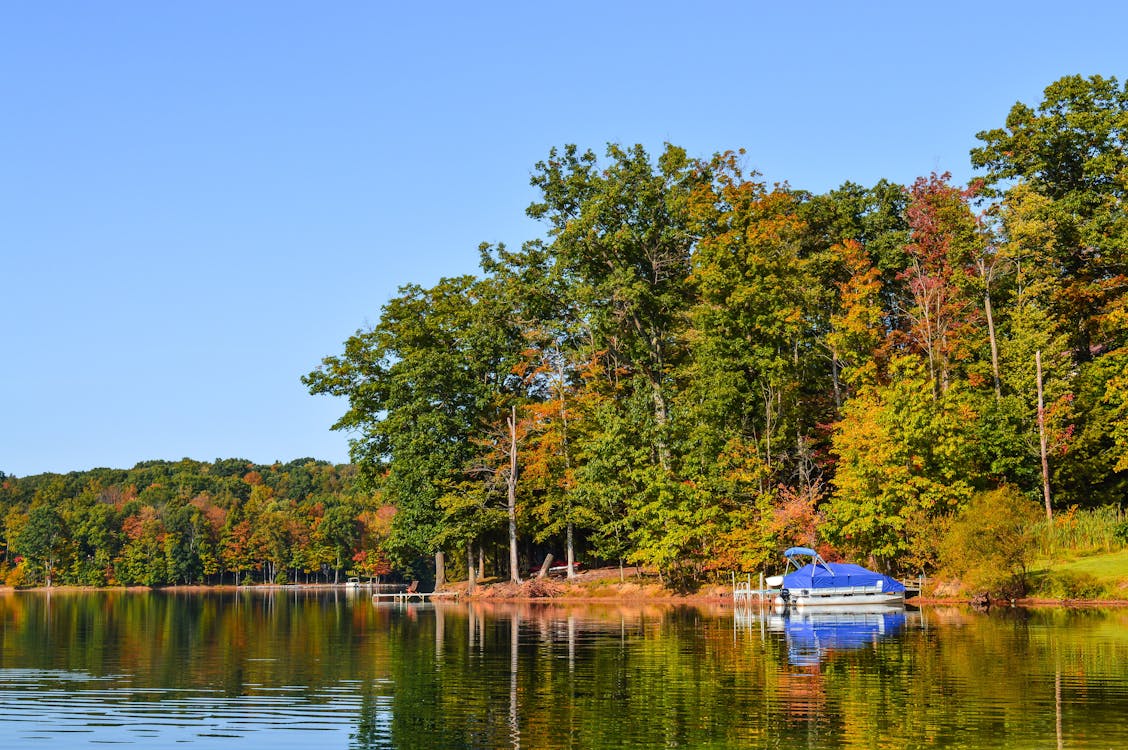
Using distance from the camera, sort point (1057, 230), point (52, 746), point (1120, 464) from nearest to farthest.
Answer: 1. point (52, 746)
2. point (1120, 464)
3. point (1057, 230)

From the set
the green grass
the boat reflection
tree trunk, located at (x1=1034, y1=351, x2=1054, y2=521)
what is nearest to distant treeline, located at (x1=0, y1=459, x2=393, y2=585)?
tree trunk, located at (x1=1034, y1=351, x2=1054, y2=521)

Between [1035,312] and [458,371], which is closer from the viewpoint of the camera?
[1035,312]

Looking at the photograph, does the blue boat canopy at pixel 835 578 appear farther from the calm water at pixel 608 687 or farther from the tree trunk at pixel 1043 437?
the tree trunk at pixel 1043 437

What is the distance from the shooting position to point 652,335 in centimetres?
6875

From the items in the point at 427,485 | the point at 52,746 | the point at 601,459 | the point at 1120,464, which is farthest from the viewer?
the point at 427,485

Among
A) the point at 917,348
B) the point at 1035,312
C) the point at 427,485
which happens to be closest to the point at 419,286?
the point at 427,485

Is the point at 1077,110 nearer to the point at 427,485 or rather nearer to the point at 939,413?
the point at 939,413

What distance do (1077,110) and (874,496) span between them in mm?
26946

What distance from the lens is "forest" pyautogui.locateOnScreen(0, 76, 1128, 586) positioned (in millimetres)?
54250

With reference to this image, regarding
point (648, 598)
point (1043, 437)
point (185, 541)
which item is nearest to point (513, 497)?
point (648, 598)

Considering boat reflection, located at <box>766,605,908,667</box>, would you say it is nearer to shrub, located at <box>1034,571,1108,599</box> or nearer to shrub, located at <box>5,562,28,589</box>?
shrub, located at <box>1034,571,1108,599</box>

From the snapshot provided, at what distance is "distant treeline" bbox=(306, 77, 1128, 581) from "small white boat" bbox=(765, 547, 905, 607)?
11.2 ft

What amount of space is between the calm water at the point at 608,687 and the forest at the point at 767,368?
51.6ft

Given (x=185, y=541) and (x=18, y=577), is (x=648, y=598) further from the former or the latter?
(x=18, y=577)
